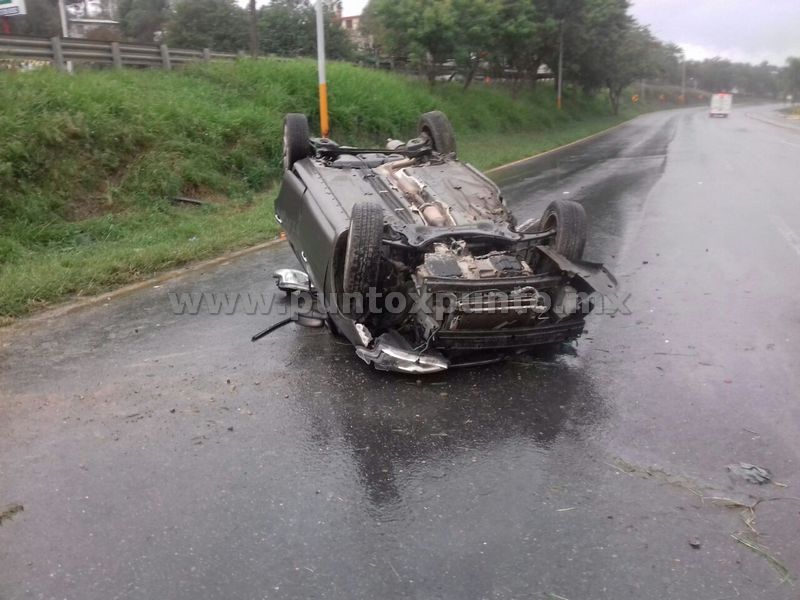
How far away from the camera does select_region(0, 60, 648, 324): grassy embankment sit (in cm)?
866

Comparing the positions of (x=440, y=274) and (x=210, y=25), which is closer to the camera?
(x=440, y=274)

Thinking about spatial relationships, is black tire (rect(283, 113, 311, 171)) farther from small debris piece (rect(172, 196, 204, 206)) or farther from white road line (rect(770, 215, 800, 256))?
white road line (rect(770, 215, 800, 256))

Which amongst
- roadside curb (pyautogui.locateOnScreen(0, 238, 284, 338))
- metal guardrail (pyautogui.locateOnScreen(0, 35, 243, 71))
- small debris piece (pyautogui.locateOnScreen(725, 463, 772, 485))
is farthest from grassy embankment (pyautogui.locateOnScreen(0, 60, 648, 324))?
small debris piece (pyautogui.locateOnScreen(725, 463, 772, 485))

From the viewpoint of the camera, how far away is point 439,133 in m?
7.89

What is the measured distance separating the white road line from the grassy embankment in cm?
730

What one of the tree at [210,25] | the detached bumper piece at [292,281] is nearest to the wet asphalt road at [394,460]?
the detached bumper piece at [292,281]

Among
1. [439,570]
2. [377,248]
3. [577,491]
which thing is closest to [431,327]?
[377,248]

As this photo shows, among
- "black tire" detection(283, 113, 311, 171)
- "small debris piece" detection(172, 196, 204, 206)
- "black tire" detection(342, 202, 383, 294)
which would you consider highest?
"black tire" detection(283, 113, 311, 171)

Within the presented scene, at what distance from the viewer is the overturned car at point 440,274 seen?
500 cm

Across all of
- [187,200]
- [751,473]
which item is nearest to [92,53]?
[187,200]

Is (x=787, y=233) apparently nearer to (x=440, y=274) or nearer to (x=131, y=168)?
(x=440, y=274)

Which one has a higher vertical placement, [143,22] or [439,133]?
[143,22]

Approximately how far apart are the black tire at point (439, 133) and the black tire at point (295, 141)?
1423 millimetres

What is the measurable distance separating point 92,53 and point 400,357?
13649 mm
